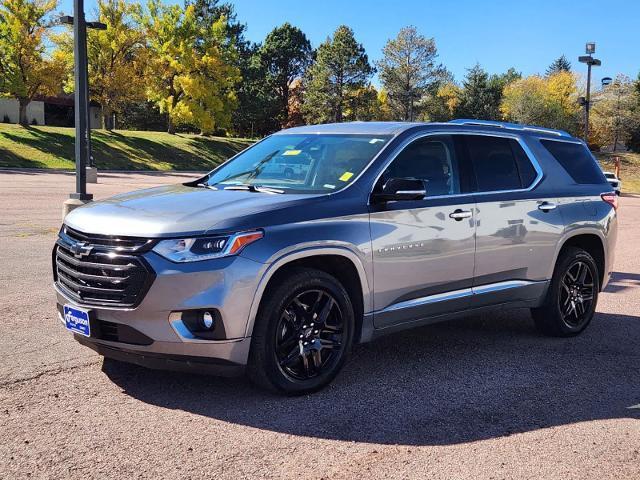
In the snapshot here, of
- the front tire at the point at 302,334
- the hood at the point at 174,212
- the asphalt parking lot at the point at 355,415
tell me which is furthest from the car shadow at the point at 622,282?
the hood at the point at 174,212

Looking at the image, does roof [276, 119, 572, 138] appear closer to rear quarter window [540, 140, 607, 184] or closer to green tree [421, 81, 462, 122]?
rear quarter window [540, 140, 607, 184]

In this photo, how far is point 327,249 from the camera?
4.50 meters

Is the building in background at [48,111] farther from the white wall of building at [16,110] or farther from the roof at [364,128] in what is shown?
the roof at [364,128]

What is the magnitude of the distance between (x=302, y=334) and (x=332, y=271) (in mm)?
517

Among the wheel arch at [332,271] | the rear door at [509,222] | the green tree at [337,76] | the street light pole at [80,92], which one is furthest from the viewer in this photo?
the green tree at [337,76]

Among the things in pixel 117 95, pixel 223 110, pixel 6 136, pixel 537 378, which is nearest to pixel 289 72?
pixel 223 110

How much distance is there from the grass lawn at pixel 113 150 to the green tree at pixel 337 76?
1690 cm

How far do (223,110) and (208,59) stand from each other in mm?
6152

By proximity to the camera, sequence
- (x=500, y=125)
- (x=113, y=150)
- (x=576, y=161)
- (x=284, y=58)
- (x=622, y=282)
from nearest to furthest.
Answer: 1. (x=500, y=125)
2. (x=576, y=161)
3. (x=622, y=282)
4. (x=113, y=150)
5. (x=284, y=58)

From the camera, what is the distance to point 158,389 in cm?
461

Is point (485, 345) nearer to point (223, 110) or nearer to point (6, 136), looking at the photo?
point (6, 136)

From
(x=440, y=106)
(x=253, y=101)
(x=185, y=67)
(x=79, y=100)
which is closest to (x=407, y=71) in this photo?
(x=440, y=106)

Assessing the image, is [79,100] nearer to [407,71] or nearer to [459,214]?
[459,214]

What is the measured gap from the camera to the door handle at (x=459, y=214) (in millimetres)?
5289
